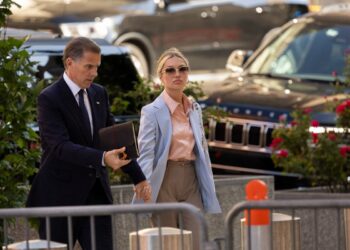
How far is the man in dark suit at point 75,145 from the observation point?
902cm

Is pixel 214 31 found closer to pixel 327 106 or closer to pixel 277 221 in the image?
pixel 327 106

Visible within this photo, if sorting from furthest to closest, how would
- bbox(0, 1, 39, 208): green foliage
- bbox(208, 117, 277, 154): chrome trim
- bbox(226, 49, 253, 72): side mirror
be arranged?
bbox(226, 49, 253, 72): side mirror, bbox(208, 117, 277, 154): chrome trim, bbox(0, 1, 39, 208): green foliage

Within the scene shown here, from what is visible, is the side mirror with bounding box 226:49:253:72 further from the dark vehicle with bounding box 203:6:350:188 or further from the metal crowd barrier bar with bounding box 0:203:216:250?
the metal crowd barrier bar with bounding box 0:203:216:250

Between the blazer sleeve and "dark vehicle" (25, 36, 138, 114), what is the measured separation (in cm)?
314

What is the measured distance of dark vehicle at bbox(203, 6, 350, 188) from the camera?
563 inches

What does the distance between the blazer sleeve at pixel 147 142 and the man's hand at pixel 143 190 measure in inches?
17.4

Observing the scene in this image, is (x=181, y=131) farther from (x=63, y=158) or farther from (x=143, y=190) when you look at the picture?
(x=63, y=158)

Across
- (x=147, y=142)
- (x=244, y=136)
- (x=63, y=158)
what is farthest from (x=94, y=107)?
(x=244, y=136)

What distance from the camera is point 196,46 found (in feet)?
80.2

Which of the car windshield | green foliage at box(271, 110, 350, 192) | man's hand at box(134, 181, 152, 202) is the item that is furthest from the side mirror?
man's hand at box(134, 181, 152, 202)

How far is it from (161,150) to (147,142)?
0.33 ft

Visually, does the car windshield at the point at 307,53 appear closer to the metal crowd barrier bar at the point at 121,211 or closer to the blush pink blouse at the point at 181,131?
the blush pink blouse at the point at 181,131

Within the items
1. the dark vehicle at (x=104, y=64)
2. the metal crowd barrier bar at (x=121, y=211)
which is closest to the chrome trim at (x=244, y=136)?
the dark vehicle at (x=104, y=64)

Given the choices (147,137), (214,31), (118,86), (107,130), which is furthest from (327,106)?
(214,31)
